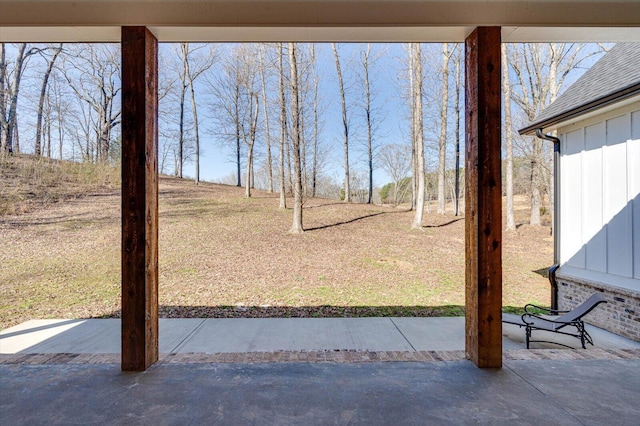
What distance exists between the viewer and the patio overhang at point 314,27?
2672mm

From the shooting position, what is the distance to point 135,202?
268cm

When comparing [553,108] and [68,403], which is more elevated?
[553,108]

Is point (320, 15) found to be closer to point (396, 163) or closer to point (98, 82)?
point (396, 163)

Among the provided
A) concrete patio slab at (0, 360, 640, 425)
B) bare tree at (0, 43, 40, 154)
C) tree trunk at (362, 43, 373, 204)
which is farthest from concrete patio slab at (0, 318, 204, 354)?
tree trunk at (362, 43, 373, 204)

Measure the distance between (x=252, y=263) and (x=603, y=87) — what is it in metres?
7.72

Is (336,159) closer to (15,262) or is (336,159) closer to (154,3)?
(15,262)

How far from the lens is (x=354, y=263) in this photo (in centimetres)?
875

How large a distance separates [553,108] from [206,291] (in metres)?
7.72

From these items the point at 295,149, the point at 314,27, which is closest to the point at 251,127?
the point at 295,149

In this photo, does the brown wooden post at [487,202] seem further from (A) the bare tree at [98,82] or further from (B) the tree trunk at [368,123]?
(A) the bare tree at [98,82]

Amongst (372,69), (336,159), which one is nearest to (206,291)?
(336,159)

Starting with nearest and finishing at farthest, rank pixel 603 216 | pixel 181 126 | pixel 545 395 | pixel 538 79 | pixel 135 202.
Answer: pixel 545 395 → pixel 135 202 → pixel 603 216 → pixel 538 79 → pixel 181 126

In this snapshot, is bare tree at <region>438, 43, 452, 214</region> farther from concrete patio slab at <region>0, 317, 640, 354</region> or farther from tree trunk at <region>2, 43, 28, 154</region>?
tree trunk at <region>2, 43, 28, 154</region>

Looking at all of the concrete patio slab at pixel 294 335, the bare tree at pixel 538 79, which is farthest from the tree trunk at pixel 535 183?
the concrete patio slab at pixel 294 335
